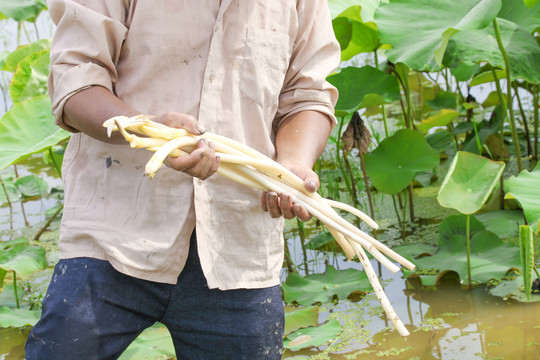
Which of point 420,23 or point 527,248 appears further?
point 420,23

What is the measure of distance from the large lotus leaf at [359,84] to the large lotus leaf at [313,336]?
889 millimetres

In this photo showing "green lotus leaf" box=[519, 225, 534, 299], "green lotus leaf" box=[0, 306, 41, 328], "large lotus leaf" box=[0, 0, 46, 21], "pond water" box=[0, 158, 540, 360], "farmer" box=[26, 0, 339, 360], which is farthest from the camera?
"large lotus leaf" box=[0, 0, 46, 21]

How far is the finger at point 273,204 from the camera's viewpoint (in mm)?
1227


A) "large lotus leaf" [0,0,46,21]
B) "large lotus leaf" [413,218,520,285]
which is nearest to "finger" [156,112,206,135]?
"large lotus leaf" [413,218,520,285]

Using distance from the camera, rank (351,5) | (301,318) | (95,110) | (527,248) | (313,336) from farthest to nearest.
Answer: (351,5) → (301,318) → (313,336) → (527,248) → (95,110)

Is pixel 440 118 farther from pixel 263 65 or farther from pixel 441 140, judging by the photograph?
pixel 263 65

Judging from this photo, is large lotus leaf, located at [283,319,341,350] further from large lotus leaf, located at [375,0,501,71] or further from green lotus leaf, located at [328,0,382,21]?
green lotus leaf, located at [328,0,382,21]

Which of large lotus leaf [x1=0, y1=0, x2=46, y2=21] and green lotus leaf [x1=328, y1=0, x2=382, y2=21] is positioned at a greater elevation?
green lotus leaf [x1=328, y1=0, x2=382, y2=21]

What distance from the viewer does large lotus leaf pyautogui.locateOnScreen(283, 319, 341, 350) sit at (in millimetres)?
2080

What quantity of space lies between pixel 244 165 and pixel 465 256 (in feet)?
4.90

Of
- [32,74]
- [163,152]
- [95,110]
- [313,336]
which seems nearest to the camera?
[163,152]

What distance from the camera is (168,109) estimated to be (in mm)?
1228

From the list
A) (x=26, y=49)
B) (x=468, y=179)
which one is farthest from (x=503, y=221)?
(x=26, y=49)

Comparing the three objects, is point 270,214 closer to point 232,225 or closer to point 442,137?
point 232,225
